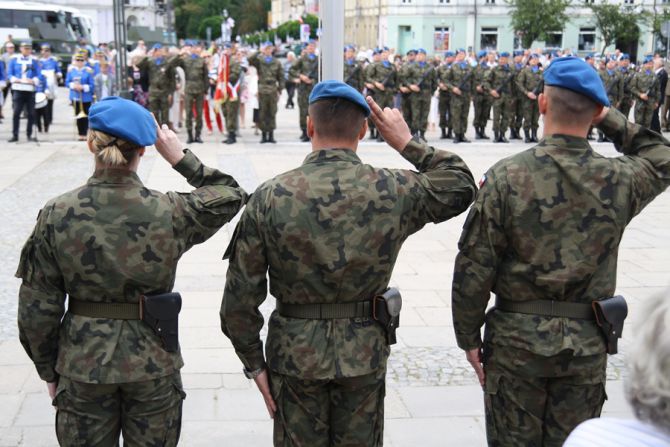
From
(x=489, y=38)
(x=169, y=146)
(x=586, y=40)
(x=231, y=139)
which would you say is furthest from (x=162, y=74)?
(x=586, y=40)

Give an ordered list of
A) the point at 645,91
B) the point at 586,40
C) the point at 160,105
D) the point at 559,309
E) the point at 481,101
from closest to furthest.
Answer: the point at 559,309 < the point at 160,105 < the point at 481,101 < the point at 645,91 < the point at 586,40

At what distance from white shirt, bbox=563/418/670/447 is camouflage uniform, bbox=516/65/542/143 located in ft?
60.3

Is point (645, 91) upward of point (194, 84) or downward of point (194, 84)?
downward

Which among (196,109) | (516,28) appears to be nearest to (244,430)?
(196,109)

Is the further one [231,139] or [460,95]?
[460,95]

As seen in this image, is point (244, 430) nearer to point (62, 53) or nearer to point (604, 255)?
point (604, 255)

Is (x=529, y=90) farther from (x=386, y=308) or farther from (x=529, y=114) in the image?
(x=386, y=308)

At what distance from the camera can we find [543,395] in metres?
3.49

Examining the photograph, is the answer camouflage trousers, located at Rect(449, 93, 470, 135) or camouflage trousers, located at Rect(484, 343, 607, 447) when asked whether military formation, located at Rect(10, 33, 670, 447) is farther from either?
camouflage trousers, located at Rect(449, 93, 470, 135)

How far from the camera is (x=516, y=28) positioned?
51562 mm

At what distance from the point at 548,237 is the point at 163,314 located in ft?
5.01

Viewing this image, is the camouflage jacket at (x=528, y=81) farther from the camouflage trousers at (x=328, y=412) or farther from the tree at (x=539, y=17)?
the tree at (x=539, y=17)

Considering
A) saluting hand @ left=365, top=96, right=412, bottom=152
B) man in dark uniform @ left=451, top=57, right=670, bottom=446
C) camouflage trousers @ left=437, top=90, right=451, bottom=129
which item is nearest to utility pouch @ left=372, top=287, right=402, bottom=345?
man in dark uniform @ left=451, top=57, right=670, bottom=446

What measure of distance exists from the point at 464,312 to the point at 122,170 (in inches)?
58.7
